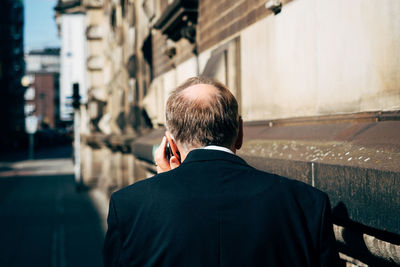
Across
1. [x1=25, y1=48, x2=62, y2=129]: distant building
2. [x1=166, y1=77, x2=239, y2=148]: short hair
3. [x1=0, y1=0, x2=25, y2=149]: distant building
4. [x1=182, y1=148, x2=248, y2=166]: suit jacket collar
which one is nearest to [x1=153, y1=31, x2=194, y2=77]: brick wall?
[x1=166, y1=77, x2=239, y2=148]: short hair

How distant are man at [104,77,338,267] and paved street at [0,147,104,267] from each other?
5.87 metres

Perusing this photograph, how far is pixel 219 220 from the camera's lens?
1.59 m

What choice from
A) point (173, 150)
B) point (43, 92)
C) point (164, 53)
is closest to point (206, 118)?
point (173, 150)

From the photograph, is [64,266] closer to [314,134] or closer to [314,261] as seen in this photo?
[314,134]

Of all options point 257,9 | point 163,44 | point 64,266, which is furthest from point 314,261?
point 163,44

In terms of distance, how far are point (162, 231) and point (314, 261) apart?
0.51 meters

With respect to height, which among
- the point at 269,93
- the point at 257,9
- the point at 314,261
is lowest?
the point at 314,261

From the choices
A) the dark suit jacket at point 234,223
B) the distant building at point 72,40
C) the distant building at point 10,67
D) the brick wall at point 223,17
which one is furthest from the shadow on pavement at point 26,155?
the dark suit jacket at point 234,223

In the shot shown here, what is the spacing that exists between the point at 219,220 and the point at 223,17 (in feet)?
13.6

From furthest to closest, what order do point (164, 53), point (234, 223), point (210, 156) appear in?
point (164, 53)
point (210, 156)
point (234, 223)

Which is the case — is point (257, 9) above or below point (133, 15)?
below

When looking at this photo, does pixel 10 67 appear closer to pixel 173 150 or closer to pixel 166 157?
pixel 166 157

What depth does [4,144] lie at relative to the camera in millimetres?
46375

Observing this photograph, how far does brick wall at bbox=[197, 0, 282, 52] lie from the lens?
15.0ft
